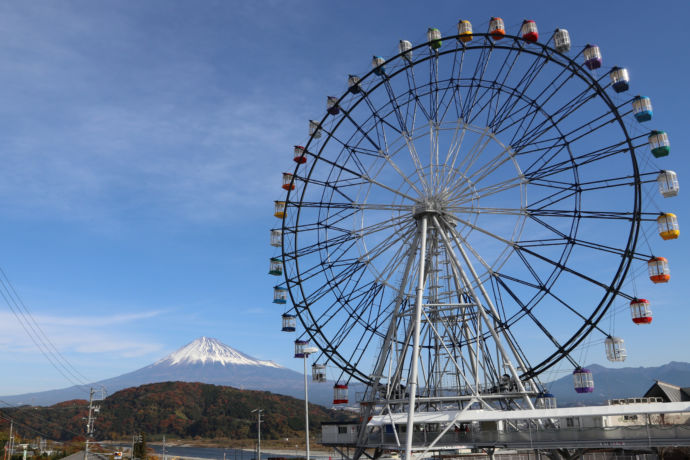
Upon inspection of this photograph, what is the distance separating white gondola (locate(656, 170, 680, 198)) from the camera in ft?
101

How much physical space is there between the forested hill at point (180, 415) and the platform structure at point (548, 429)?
119207mm

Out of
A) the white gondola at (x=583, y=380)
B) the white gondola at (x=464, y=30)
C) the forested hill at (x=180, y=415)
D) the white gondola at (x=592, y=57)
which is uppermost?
the white gondola at (x=464, y=30)

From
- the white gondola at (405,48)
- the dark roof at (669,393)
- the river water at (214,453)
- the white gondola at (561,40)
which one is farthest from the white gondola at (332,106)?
the river water at (214,453)

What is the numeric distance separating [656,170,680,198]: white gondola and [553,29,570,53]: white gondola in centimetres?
977

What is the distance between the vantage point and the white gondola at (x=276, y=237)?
142 feet

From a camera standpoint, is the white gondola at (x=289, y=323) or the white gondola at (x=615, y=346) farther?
the white gondola at (x=289, y=323)

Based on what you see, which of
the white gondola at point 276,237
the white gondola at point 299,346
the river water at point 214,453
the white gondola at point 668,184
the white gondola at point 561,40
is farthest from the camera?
the river water at point 214,453

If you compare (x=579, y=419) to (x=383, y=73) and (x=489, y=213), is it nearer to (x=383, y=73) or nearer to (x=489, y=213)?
(x=489, y=213)

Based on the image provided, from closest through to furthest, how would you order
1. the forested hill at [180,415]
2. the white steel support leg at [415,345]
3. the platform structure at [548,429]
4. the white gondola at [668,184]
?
the platform structure at [548,429] → the white steel support leg at [415,345] → the white gondola at [668,184] → the forested hill at [180,415]

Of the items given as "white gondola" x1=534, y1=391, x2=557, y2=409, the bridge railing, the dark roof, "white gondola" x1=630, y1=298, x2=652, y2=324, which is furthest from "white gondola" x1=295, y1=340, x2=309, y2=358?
the dark roof

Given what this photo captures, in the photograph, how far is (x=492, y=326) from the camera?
33.2 meters

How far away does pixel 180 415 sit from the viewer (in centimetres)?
16362

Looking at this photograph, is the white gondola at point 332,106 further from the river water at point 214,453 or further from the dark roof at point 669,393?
the river water at point 214,453

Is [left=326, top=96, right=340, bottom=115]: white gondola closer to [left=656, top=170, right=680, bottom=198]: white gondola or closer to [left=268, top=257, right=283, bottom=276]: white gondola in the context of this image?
[left=268, top=257, right=283, bottom=276]: white gondola
